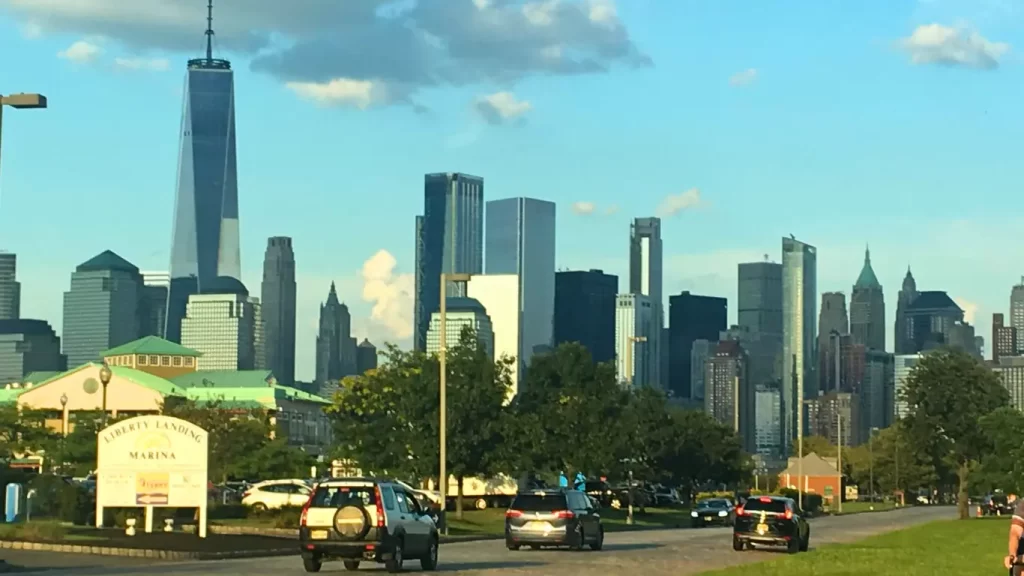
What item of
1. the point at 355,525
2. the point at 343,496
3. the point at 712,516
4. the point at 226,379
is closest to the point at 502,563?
the point at 343,496

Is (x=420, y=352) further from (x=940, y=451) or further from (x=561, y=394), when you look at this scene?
(x=940, y=451)

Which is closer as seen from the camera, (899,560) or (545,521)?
(899,560)

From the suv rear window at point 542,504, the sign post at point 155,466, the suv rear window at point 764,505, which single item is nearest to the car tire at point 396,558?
the suv rear window at point 542,504

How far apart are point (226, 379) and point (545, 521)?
145 m

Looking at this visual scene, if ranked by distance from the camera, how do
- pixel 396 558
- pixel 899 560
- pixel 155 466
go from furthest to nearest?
pixel 155 466 < pixel 899 560 < pixel 396 558

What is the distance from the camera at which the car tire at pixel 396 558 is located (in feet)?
111

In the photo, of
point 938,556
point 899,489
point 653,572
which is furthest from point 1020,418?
point 899,489

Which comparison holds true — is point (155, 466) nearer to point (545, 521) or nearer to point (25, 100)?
Result: point (545, 521)

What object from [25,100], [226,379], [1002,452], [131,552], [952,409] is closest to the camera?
[25,100]

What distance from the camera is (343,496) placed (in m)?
34.1

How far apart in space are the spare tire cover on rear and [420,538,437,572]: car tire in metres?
2.38

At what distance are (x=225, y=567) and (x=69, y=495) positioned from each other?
16.9 metres

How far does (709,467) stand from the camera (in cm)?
12662

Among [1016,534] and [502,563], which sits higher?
[1016,534]
